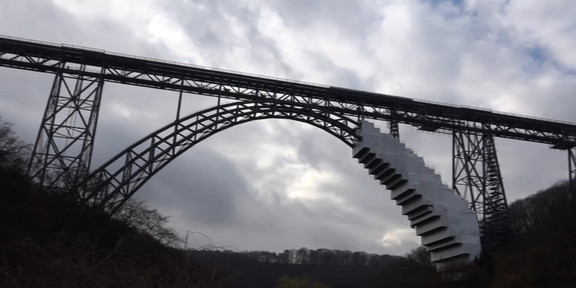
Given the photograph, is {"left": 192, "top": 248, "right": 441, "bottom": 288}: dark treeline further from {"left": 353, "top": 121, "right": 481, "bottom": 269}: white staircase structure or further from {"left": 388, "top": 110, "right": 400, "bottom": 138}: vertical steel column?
{"left": 388, "top": 110, "right": 400, "bottom": 138}: vertical steel column

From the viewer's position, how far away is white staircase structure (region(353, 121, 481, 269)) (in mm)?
34969

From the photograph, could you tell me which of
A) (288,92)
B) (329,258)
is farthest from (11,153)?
(329,258)

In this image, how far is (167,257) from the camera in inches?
323

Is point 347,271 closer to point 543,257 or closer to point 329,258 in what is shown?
point 329,258

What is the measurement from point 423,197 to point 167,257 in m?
29.3

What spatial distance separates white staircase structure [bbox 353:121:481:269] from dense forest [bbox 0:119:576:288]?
183cm

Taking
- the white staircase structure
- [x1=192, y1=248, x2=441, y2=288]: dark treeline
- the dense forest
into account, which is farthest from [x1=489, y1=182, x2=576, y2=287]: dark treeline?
[x1=192, y1=248, x2=441, y2=288]: dark treeline

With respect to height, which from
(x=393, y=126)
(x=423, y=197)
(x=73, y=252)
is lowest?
(x=73, y=252)

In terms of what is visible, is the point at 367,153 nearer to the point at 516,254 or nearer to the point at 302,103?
the point at 302,103

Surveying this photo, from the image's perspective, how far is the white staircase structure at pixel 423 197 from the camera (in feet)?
115

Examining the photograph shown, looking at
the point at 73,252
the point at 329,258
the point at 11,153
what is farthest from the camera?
the point at 329,258

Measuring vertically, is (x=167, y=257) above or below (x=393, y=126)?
below

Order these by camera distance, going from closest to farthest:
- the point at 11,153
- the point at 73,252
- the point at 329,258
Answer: the point at 73,252
the point at 11,153
the point at 329,258

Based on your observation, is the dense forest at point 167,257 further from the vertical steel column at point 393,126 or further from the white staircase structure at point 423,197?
the vertical steel column at point 393,126
